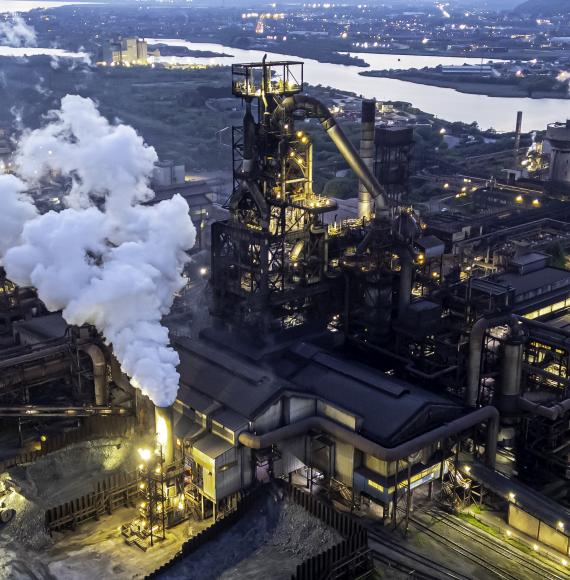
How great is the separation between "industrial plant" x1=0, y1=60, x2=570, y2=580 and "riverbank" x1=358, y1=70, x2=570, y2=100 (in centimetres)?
13338

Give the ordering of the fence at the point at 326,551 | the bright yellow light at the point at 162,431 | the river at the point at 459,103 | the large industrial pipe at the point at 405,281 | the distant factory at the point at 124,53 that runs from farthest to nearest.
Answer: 1. the distant factory at the point at 124,53
2. the river at the point at 459,103
3. the large industrial pipe at the point at 405,281
4. the bright yellow light at the point at 162,431
5. the fence at the point at 326,551

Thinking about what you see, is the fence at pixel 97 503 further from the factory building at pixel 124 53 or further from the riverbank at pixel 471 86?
the riverbank at pixel 471 86

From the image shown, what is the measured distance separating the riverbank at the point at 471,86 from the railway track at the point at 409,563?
499ft

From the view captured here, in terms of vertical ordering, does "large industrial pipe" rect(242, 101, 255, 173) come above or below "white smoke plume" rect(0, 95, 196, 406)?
above

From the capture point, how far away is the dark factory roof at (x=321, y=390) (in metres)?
27.5

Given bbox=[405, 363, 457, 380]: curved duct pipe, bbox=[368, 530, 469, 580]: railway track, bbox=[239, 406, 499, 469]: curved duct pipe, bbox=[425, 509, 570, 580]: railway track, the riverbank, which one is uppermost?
bbox=[239, 406, 499, 469]: curved duct pipe

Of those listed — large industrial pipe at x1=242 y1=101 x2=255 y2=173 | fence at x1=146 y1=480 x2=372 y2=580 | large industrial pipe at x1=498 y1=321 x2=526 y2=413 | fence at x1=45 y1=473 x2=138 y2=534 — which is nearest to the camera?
fence at x1=146 y1=480 x2=372 y2=580

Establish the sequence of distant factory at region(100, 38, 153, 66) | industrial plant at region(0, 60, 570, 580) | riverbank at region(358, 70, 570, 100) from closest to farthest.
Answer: industrial plant at region(0, 60, 570, 580), distant factory at region(100, 38, 153, 66), riverbank at region(358, 70, 570, 100)

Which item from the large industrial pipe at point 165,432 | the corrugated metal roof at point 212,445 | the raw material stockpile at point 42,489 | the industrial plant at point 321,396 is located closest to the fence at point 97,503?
the industrial plant at point 321,396

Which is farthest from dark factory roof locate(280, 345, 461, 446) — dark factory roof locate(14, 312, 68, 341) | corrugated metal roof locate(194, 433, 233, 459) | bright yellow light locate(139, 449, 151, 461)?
dark factory roof locate(14, 312, 68, 341)

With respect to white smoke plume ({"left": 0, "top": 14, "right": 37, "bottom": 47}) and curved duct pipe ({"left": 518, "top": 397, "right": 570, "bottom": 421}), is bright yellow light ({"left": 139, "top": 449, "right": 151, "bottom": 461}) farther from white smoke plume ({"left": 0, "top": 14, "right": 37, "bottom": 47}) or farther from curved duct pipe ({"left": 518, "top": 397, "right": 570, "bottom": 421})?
white smoke plume ({"left": 0, "top": 14, "right": 37, "bottom": 47})

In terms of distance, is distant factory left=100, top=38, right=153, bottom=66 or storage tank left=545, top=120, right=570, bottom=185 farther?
distant factory left=100, top=38, right=153, bottom=66

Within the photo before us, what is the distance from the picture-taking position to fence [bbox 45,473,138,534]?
25344mm

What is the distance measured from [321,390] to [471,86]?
15812cm
